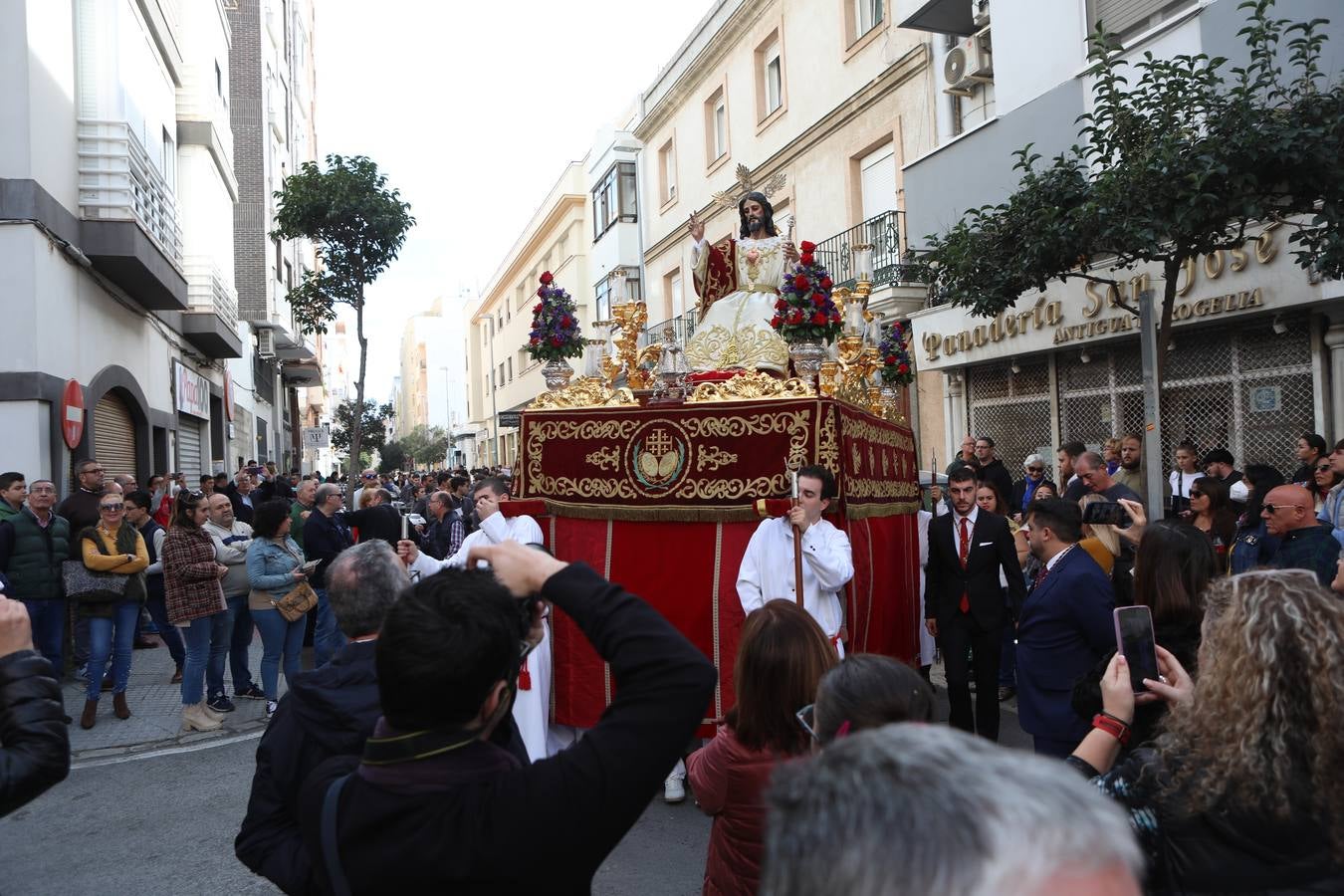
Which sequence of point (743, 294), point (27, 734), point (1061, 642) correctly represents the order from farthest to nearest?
point (743, 294) → point (1061, 642) → point (27, 734)

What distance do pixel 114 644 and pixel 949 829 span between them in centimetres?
817

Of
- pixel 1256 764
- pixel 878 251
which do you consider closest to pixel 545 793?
pixel 1256 764

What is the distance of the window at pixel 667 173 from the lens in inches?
Result: 923

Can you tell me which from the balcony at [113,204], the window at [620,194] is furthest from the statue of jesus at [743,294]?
the window at [620,194]

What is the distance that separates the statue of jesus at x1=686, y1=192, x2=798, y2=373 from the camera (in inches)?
275

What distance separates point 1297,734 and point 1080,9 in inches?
433

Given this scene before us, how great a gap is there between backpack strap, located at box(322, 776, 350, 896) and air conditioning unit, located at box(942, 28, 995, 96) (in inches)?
515

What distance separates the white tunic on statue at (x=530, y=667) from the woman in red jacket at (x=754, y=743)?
2774 millimetres

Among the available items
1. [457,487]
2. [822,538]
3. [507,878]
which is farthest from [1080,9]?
[507,878]

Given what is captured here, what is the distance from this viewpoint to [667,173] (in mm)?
23938

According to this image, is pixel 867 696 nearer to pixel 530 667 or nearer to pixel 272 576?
pixel 530 667

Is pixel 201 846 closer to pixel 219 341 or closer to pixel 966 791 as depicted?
pixel 966 791

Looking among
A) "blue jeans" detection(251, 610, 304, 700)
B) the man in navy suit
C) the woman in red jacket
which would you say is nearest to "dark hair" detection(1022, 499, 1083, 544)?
the man in navy suit

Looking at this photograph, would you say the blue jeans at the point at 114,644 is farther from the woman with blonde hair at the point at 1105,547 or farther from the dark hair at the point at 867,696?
the dark hair at the point at 867,696
